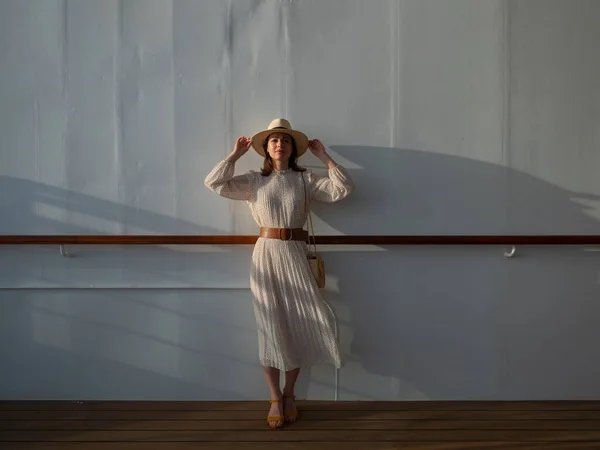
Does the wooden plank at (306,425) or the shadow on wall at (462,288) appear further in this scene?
the shadow on wall at (462,288)

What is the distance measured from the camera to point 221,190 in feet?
6.60

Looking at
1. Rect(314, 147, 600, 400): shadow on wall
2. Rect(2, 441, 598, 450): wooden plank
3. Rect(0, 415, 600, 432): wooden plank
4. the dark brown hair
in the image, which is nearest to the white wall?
Rect(314, 147, 600, 400): shadow on wall

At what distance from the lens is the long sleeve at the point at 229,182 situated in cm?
198

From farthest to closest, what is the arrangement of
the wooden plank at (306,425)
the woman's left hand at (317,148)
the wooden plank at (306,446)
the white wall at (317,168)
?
the white wall at (317,168) < the woman's left hand at (317,148) < the wooden plank at (306,425) < the wooden plank at (306,446)

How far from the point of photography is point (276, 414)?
1.96m

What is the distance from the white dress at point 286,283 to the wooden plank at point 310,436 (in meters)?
0.28

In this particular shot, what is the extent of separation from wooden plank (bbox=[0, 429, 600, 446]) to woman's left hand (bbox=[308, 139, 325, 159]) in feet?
3.89

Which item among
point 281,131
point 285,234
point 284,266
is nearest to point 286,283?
point 284,266

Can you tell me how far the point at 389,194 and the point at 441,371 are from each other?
0.89m

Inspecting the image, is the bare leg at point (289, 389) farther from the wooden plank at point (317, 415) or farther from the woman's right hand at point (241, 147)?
the woman's right hand at point (241, 147)

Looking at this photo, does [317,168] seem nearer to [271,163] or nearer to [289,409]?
[271,163]

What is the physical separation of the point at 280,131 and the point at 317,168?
29cm

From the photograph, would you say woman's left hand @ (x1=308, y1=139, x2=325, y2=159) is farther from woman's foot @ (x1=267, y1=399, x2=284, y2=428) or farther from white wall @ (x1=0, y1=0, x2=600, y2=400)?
woman's foot @ (x1=267, y1=399, x2=284, y2=428)

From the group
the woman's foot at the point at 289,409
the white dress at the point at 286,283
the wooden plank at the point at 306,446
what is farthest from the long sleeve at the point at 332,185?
the wooden plank at the point at 306,446
